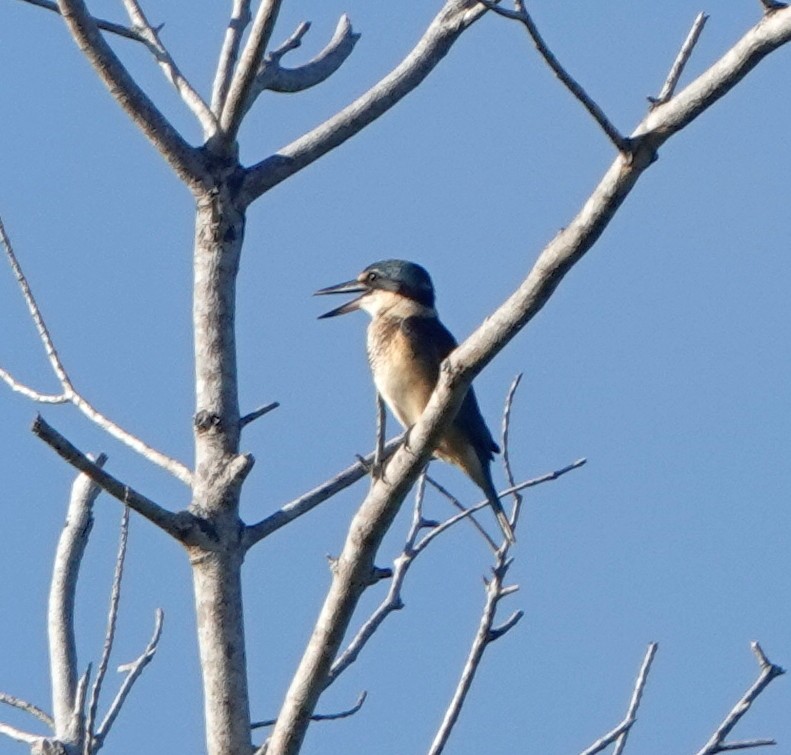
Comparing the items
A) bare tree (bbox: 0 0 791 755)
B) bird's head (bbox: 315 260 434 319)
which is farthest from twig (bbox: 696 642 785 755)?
bird's head (bbox: 315 260 434 319)

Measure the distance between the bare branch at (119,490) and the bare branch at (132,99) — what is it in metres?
0.97

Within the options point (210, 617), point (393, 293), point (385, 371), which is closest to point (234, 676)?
point (210, 617)

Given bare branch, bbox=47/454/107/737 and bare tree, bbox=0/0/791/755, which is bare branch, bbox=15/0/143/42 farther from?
bare branch, bbox=47/454/107/737

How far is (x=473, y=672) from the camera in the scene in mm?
3367

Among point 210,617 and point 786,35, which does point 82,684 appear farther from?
point 786,35

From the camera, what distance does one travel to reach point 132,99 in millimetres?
4230

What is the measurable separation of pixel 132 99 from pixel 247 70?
0.31m

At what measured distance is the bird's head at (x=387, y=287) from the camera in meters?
7.19

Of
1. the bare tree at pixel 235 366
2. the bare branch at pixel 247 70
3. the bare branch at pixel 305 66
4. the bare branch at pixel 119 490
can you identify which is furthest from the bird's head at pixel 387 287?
the bare branch at pixel 119 490

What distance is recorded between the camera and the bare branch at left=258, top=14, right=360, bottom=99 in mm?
5074

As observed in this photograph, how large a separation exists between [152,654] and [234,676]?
0.64ft

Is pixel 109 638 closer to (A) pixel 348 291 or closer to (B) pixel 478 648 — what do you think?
(B) pixel 478 648

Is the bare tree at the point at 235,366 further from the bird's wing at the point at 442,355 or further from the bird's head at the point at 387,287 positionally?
the bird's head at the point at 387,287

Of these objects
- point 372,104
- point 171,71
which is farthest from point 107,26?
point 372,104
